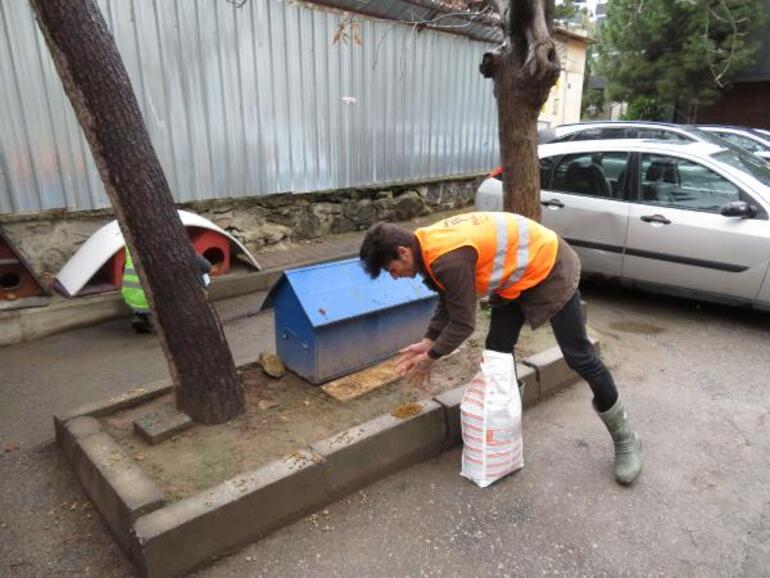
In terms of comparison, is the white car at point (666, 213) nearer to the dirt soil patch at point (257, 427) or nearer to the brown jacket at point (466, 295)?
the dirt soil patch at point (257, 427)

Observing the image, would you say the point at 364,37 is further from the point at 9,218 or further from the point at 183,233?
the point at 183,233

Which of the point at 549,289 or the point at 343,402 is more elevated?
the point at 549,289

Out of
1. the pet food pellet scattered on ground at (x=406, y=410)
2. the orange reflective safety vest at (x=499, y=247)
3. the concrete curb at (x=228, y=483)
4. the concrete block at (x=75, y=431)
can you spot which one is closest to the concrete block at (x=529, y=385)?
the concrete curb at (x=228, y=483)

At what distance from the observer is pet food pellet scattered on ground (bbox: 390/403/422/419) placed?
331 centimetres

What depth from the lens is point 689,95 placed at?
18.8m

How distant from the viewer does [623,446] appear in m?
3.22

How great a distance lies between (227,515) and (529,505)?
4.96 ft

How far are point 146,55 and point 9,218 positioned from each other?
205cm

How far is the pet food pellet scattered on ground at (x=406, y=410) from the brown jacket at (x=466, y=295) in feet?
1.70

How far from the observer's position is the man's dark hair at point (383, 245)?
2.69 meters

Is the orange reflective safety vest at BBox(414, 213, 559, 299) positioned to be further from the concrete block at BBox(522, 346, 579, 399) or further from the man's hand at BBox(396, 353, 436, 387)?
the concrete block at BBox(522, 346, 579, 399)

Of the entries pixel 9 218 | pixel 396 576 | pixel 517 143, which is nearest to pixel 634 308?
pixel 517 143

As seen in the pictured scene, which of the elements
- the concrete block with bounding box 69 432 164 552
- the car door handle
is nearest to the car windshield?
the car door handle

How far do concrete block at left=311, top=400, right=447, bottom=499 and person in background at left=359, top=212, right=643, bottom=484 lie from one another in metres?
0.40
